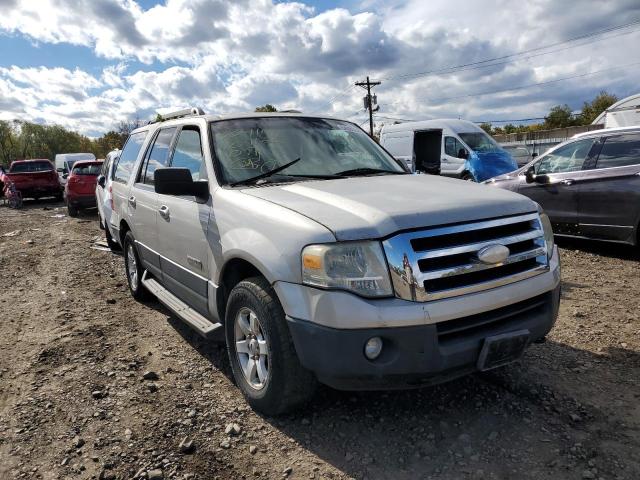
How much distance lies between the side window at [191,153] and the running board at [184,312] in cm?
103

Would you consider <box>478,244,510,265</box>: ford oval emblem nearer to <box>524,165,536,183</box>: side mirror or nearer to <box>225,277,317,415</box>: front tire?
<box>225,277,317,415</box>: front tire

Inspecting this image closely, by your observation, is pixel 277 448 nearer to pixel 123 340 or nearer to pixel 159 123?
pixel 123 340

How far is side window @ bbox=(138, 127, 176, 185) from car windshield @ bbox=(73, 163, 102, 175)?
11.3 m

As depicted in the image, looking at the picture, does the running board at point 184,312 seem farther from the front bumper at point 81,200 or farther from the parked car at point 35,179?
the parked car at point 35,179

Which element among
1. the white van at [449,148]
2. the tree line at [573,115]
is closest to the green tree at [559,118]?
the tree line at [573,115]

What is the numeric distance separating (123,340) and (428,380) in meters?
3.00

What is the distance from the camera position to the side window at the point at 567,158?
22.1 feet

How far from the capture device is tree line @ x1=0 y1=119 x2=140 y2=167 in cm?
8731

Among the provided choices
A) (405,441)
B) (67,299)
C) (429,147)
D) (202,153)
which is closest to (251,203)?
(202,153)

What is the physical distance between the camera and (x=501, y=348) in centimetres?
253

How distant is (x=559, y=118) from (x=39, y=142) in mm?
89981

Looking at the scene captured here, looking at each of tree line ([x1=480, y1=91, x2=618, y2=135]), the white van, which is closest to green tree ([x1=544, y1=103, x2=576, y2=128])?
tree line ([x1=480, y1=91, x2=618, y2=135])

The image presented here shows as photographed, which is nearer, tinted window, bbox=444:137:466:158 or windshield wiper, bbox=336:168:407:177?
windshield wiper, bbox=336:168:407:177

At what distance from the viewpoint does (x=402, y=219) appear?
7.98 ft
